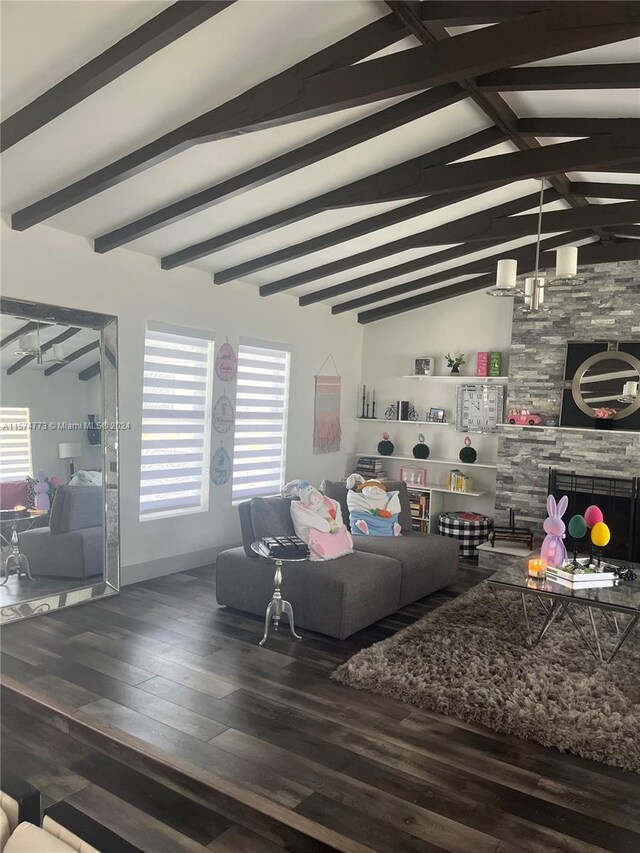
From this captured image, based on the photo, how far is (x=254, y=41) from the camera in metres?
3.10

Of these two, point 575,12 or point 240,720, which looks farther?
point 240,720

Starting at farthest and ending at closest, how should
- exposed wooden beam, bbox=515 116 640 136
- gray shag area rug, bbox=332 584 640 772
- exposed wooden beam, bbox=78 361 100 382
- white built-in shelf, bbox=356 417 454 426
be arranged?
1. white built-in shelf, bbox=356 417 454 426
2. exposed wooden beam, bbox=78 361 100 382
3. exposed wooden beam, bbox=515 116 640 136
4. gray shag area rug, bbox=332 584 640 772

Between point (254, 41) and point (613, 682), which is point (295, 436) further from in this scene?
point (254, 41)

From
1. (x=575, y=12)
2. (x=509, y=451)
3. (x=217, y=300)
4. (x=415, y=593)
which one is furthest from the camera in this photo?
(x=509, y=451)

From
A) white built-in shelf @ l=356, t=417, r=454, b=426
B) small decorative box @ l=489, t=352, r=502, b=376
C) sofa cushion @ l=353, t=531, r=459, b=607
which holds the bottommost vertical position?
sofa cushion @ l=353, t=531, r=459, b=607

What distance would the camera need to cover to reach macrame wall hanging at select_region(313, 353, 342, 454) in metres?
7.75

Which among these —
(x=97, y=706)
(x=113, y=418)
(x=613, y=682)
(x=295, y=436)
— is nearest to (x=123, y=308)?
(x=113, y=418)

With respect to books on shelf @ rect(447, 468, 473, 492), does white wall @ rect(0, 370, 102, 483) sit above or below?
above

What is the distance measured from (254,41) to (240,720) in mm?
3263

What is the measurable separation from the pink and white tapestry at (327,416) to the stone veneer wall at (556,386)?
1952mm

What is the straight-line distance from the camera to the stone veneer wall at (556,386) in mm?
6512

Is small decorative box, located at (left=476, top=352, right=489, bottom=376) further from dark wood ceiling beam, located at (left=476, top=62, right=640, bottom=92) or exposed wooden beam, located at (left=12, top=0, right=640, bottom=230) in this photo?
exposed wooden beam, located at (left=12, top=0, right=640, bottom=230)

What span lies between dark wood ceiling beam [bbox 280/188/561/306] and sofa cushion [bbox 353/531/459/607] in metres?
2.55

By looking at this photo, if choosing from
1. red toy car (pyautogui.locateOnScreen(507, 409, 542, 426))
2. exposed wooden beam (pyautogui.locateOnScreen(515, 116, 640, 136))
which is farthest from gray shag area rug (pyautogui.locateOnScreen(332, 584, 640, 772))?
exposed wooden beam (pyautogui.locateOnScreen(515, 116, 640, 136))
